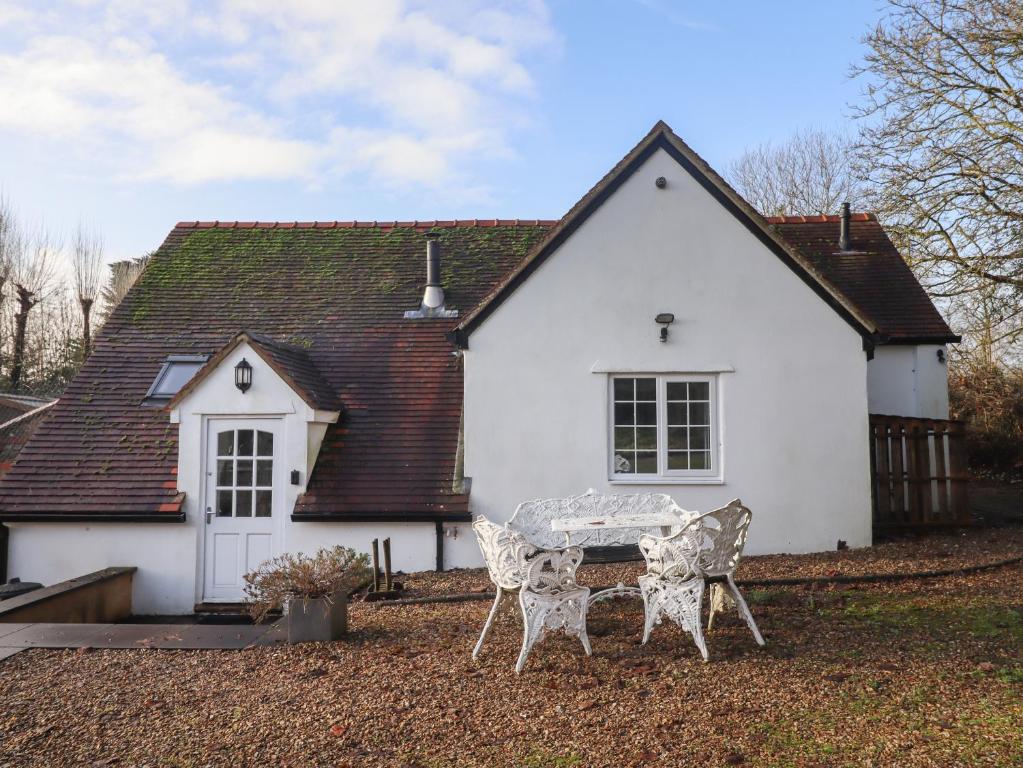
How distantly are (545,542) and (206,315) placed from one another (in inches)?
334

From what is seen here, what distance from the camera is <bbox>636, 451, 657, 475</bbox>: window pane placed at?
11.2 metres

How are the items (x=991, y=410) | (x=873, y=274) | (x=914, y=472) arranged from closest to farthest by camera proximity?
(x=914, y=472), (x=873, y=274), (x=991, y=410)

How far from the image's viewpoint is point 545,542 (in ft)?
27.5

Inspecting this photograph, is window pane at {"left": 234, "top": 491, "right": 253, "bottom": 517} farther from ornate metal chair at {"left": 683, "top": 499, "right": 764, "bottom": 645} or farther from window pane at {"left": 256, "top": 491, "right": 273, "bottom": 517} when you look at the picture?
ornate metal chair at {"left": 683, "top": 499, "right": 764, "bottom": 645}

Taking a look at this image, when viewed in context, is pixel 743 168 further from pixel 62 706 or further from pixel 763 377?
pixel 62 706

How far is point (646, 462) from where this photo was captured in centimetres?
1124

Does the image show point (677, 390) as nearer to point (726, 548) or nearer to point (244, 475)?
point (726, 548)


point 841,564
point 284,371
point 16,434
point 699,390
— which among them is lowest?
point 841,564

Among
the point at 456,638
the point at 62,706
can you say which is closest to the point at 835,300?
the point at 456,638

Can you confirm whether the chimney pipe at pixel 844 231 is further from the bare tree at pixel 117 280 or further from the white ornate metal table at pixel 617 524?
the bare tree at pixel 117 280

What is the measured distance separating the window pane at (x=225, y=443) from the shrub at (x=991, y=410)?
60.4ft

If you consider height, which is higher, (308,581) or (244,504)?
(244,504)

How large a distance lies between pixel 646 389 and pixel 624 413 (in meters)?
0.46

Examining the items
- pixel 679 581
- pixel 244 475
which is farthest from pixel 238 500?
pixel 679 581
